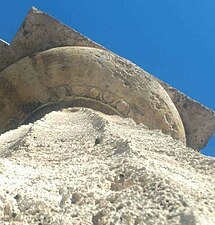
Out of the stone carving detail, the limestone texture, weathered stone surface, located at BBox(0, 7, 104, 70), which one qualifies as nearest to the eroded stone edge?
the stone carving detail

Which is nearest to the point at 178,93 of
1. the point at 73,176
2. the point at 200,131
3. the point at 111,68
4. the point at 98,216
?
the point at 200,131

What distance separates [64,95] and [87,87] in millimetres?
369

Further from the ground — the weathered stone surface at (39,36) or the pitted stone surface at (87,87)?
the weathered stone surface at (39,36)

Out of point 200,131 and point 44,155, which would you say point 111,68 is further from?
point 44,155

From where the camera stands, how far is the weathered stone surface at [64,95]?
24.1ft

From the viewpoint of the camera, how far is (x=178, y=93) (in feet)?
27.6

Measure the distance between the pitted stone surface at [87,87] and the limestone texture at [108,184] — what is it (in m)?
3.94

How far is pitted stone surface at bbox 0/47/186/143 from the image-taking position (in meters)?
7.36

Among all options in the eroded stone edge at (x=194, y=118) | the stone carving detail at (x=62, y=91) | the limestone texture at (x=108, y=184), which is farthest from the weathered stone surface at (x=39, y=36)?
the limestone texture at (x=108, y=184)

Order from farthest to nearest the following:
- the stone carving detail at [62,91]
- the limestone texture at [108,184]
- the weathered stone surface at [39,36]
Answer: the weathered stone surface at [39,36] < the stone carving detail at [62,91] < the limestone texture at [108,184]

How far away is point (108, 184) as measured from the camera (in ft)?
7.16

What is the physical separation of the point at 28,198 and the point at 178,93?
259 inches

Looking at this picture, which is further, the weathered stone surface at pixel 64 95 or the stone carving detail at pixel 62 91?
the stone carving detail at pixel 62 91

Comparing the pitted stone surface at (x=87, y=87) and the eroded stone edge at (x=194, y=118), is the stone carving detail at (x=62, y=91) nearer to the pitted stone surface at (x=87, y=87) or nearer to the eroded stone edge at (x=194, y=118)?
the pitted stone surface at (x=87, y=87)
